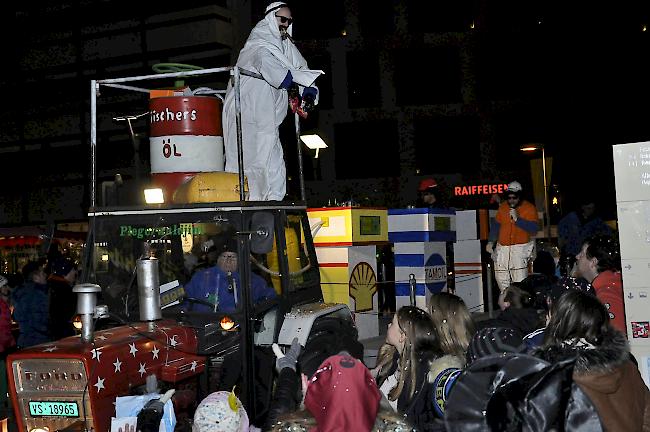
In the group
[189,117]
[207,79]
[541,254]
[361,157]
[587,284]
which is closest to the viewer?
[587,284]

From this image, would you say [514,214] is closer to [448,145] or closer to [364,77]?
[448,145]

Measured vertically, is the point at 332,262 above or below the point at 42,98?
below

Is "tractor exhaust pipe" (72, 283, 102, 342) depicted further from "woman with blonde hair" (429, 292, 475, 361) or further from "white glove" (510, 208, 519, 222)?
"white glove" (510, 208, 519, 222)

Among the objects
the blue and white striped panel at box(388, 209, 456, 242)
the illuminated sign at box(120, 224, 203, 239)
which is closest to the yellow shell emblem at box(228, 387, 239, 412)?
the illuminated sign at box(120, 224, 203, 239)

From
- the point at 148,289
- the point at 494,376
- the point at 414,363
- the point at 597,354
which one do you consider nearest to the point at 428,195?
the point at 148,289

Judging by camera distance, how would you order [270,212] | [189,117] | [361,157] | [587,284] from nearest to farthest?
1. [587,284]
2. [270,212]
3. [189,117]
4. [361,157]

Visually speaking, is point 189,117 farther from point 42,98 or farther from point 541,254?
point 42,98

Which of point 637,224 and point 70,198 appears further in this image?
point 70,198

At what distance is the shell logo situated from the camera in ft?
33.3

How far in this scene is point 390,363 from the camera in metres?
4.87

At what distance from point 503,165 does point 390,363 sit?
2458 cm

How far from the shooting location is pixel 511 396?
7.17ft

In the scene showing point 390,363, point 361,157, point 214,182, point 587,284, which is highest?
point 361,157

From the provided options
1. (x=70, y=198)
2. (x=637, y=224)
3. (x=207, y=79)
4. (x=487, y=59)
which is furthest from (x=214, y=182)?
(x=487, y=59)
